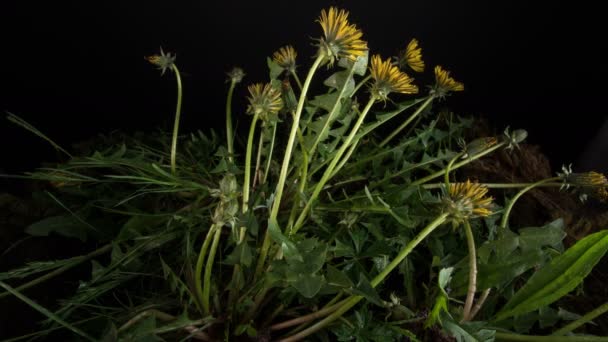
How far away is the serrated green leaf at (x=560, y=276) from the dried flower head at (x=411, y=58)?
9.3 inches

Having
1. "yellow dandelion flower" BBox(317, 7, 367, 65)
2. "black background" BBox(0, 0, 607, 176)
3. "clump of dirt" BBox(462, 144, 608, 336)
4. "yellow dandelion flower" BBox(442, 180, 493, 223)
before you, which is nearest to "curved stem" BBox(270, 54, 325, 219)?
"yellow dandelion flower" BBox(317, 7, 367, 65)

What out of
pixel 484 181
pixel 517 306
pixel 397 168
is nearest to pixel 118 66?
pixel 397 168

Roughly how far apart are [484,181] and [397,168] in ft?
0.34

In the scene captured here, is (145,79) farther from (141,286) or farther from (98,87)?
(141,286)

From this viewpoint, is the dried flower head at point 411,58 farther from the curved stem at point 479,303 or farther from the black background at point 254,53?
the black background at point 254,53

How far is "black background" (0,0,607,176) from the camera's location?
35.9 inches

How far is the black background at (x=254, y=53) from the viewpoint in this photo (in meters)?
0.91

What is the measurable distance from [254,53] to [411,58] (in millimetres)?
449

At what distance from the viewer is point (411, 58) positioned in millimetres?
581

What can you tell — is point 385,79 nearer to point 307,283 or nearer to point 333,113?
point 333,113

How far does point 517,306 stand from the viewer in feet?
1.54

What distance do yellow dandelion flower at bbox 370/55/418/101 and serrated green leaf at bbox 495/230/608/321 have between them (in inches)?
7.8

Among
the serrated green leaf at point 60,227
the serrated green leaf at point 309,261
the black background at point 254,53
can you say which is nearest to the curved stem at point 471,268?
the serrated green leaf at point 309,261

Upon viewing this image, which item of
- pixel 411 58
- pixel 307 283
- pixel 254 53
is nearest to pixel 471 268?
pixel 307 283
